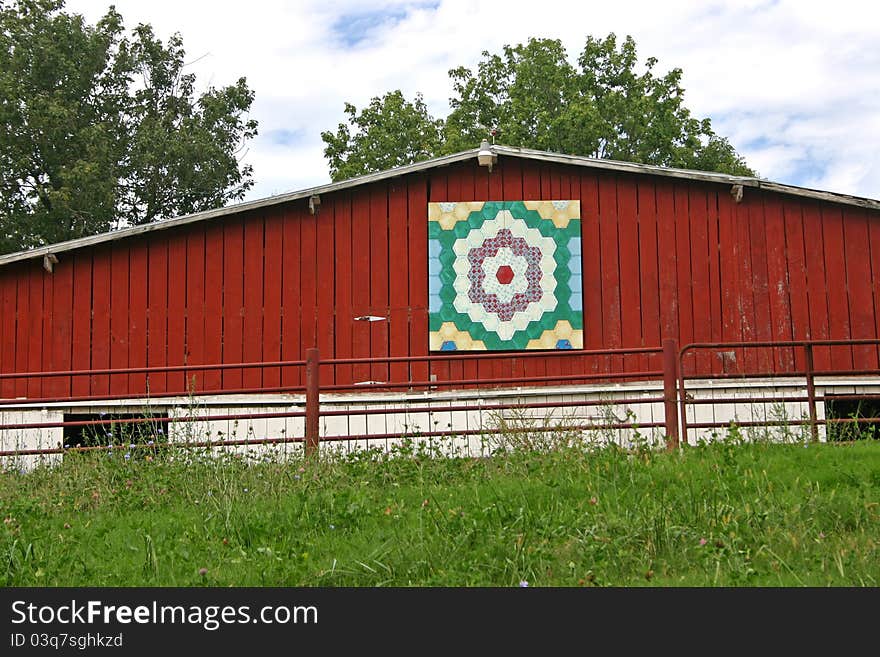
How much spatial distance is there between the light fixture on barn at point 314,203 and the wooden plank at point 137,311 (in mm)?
2647

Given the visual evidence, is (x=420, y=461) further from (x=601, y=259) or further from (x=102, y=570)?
(x=601, y=259)

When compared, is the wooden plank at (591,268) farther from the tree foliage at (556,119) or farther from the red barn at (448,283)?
the tree foliage at (556,119)

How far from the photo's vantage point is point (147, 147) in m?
27.2

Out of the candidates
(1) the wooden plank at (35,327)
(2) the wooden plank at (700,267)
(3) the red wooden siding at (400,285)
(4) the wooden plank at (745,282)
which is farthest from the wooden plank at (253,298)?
(4) the wooden plank at (745,282)

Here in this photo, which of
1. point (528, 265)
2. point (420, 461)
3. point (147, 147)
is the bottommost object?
point (420, 461)

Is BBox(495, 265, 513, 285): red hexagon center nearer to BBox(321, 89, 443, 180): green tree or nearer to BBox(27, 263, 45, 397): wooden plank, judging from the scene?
BBox(27, 263, 45, 397): wooden plank

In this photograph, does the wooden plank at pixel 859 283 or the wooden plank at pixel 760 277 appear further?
the wooden plank at pixel 760 277

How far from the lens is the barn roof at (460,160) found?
13250 millimetres

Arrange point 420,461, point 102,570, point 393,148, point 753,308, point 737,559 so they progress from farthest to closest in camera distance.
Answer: point 393,148 < point 753,308 < point 420,461 < point 102,570 < point 737,559

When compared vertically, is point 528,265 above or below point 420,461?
above

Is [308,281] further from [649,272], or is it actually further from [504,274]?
[649,272]

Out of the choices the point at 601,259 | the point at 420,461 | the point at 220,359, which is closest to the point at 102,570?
the point at 420,461

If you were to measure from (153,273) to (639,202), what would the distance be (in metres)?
7.51

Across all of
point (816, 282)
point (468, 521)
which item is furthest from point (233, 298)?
point (816, 282)
